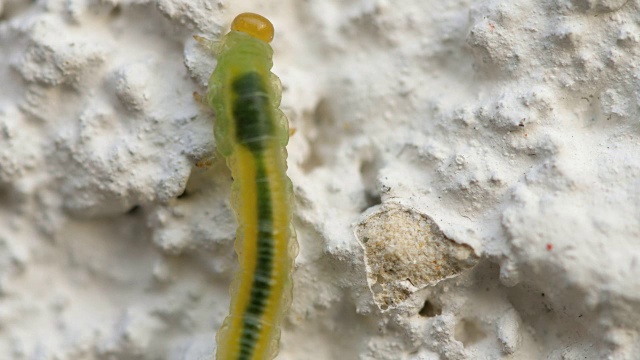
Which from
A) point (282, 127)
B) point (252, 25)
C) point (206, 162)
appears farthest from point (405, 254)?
point (252, 25)

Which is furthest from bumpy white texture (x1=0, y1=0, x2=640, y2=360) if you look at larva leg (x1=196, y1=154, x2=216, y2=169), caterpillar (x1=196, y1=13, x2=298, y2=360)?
caterpillar (x1=196, y1=13, x2=298, y2=360)

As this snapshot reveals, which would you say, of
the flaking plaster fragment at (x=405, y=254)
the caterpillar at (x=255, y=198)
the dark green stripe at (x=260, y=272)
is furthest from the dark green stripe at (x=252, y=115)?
the flaking plaster fragment at (x=405, y=254)

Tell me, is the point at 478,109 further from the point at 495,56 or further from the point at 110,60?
the point at 110,60

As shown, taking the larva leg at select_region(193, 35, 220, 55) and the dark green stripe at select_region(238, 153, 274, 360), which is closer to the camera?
the dark green stripe at select_region(238, 153, 274, 360)

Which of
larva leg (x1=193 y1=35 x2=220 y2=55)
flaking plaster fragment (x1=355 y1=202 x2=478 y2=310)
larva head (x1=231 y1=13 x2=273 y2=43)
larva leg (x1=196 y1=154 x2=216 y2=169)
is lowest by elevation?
flaking plaster fragment (x1=355 y1=202 x2=478 y2=310)

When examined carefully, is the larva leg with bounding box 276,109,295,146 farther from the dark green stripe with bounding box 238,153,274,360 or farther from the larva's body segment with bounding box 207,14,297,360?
the dark green stripe with bounding box 238,153,274,360

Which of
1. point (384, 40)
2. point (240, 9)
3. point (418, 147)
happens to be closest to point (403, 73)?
point (384, 40)

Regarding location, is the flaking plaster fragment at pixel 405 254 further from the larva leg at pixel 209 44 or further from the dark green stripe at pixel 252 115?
the larva leg at pixel 209 44
